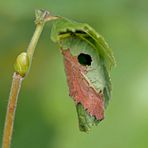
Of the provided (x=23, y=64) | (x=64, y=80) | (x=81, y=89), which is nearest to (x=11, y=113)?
(x=23, y=64)

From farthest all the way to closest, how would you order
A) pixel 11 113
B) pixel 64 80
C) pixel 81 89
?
pixel 64 80
pixel 81 89
pixel 11 113

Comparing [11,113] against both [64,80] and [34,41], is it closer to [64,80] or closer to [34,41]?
[34,41]

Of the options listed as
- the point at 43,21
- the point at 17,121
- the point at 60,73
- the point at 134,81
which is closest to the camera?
the point at 43,21

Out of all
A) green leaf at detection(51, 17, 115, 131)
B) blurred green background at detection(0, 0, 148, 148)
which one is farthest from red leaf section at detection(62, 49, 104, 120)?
blurred green background at detection(0, 0, 148, 148)

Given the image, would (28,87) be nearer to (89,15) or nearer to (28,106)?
(28,106)

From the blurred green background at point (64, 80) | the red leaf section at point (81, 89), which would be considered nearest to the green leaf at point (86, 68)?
the red leaf section at point (81, 89)

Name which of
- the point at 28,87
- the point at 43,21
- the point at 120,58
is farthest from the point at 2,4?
the point at 43,21
